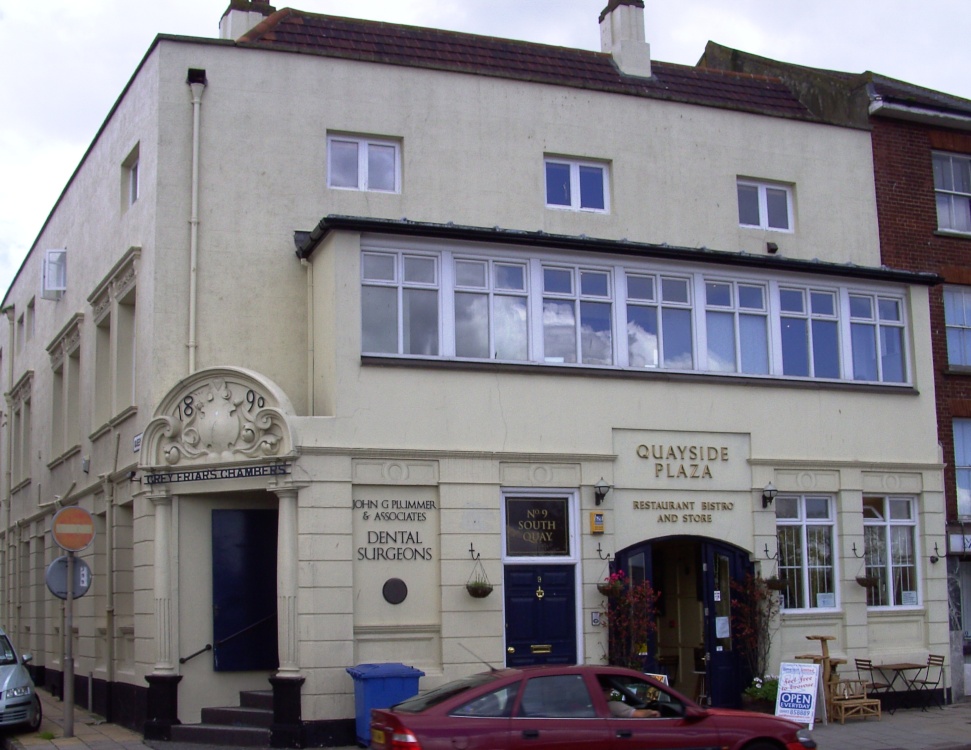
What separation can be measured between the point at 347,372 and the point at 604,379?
13.0 feet

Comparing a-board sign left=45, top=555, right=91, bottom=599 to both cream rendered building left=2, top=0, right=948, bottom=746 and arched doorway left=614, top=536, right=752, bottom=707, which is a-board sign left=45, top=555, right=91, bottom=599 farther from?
arched doorway left=614, top=536, right=752, bottom=707

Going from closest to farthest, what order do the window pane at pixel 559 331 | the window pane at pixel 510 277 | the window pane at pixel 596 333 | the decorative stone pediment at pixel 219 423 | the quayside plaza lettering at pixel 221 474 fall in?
the quayside plaza lettering at pixel 221 474, the decorative stone pediment at pixel 219 423, the window pane at pixel 510 277, the window pane at pixel 559 331, the window pane at pixel 596 333

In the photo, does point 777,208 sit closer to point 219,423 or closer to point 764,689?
point 764,689

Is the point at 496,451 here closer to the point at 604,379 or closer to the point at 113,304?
the point at 604,379

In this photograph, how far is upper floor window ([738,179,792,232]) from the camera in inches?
862

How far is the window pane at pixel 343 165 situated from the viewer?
1945cm

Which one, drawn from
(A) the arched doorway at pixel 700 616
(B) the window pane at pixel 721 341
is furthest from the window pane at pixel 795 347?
(A) the arched doorway at pixel 700 616

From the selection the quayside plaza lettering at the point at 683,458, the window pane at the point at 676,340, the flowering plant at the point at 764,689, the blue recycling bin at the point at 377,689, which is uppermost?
the window pane at the point at 676,340

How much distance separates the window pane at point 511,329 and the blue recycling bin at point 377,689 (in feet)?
15.8

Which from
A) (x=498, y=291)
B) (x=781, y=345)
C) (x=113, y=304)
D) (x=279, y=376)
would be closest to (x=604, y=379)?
(x=498, y=291)

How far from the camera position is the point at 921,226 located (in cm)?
2275

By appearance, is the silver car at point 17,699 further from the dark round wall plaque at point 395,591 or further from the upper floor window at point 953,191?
the upper floor window at point 953,191

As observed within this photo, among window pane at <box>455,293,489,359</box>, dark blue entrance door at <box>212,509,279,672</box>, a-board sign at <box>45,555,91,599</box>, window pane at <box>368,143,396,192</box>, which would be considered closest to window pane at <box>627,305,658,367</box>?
window pane at <box>455,293,489,359</box>

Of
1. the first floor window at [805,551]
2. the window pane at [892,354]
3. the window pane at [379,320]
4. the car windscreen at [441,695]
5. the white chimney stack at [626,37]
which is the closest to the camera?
the car windscreen at [441,695]
